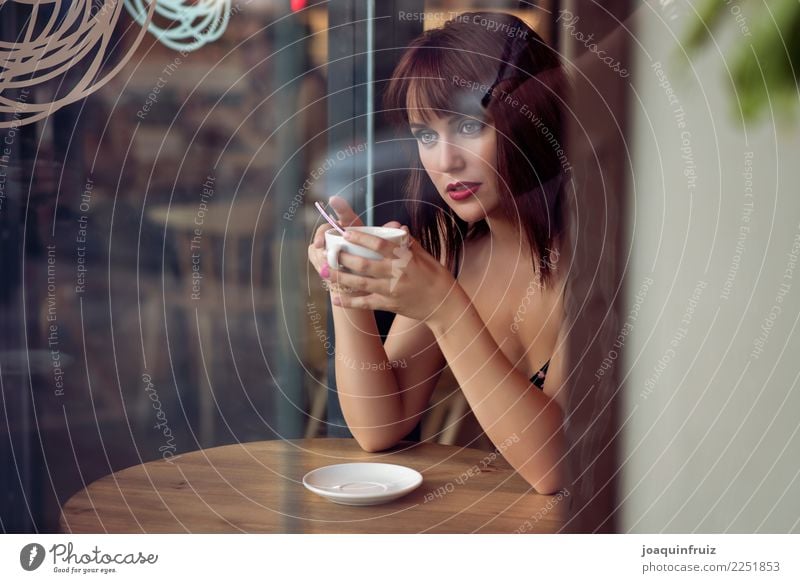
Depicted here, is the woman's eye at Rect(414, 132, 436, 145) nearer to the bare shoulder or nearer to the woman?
the woman

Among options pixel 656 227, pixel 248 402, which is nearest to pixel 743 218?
pixel 656 227

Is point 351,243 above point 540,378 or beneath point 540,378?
above

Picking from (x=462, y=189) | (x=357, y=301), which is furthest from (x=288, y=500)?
(x=462, y=189)

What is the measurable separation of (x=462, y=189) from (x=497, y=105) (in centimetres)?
8

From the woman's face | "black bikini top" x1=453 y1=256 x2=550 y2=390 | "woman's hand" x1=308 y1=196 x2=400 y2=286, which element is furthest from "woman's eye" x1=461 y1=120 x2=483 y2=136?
"black bikini top" x1=453 y1=256 x2=550 y2=390

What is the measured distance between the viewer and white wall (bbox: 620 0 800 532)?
2.50ft

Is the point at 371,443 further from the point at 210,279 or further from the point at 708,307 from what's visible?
the point at 708,307

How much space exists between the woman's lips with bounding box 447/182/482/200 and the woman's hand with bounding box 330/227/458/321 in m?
0.05

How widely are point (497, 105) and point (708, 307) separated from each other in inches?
10.7

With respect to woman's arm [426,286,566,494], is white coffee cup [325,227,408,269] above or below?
above

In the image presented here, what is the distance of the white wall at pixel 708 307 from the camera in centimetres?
76

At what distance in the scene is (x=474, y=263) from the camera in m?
0.77

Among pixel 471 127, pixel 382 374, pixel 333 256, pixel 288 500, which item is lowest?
pixel 288 500

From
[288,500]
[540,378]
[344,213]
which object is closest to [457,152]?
[344,213]
